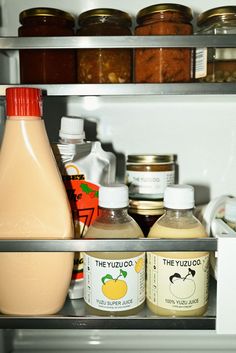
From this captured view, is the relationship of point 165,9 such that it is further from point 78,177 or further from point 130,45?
point 78,177

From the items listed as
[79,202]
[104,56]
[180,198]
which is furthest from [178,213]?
[104,56]

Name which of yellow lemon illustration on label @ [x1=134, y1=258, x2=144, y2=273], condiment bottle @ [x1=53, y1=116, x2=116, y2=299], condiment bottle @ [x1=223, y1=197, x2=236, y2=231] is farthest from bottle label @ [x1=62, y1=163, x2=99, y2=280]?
condiment bottle @ [x1=223, y1=197, x2=236, y2=231]

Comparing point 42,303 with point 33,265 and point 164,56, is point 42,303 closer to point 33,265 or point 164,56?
point 33,265

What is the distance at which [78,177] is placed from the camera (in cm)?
60

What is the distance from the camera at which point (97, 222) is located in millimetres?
570

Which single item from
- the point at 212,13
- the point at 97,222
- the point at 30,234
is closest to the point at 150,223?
the point at 97,222

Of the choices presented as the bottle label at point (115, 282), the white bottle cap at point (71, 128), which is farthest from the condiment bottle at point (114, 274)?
the white bottle cap at point (71, 128)

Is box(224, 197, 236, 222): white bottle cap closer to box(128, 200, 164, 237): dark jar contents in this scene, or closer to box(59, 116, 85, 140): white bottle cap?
box(128, 200, 164, 237): dark jar contents

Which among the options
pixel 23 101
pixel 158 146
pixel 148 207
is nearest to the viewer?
pixel 23 101

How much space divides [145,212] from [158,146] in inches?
6.8

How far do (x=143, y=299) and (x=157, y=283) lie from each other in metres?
0.04

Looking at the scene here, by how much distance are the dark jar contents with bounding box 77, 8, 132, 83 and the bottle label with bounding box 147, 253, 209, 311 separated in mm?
277

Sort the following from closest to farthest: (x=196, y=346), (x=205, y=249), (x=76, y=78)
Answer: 1. (x=205, y=249)
2. (x=76, y=78)
3. (x=196, y=346)

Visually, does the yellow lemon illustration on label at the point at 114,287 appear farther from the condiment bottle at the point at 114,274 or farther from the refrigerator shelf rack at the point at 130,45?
the refrigerator shelf rack at the point at 130,45
